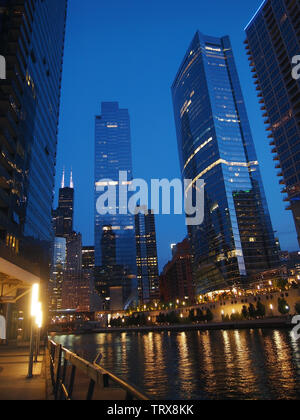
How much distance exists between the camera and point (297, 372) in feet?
65.9

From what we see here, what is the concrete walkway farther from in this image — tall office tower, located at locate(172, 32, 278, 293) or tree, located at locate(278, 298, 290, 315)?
tall office tower, located at locate(172, 32, 278, 293)

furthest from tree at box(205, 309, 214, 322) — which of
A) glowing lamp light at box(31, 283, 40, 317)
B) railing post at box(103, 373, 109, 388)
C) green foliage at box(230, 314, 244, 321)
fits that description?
railing post at box(103, 373, 109, 388)

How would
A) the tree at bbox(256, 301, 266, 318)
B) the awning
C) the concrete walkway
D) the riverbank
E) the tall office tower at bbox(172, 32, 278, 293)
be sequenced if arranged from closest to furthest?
the concrete walkway → the awning → the riverbank → the tree at bbox(256, 301, 266, 318) → the tall office tower at bbox(172, 32, 278, 293)

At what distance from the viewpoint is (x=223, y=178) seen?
15400cm

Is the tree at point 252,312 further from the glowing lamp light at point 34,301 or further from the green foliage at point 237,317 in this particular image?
the glowing lamp light at point 34,301

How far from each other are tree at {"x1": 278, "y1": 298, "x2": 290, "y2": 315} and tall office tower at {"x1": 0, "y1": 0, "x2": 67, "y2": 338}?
2255 inches

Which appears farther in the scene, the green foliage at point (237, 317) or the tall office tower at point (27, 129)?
the green foliage at point (237, 317)

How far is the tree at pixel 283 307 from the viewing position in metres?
73.0

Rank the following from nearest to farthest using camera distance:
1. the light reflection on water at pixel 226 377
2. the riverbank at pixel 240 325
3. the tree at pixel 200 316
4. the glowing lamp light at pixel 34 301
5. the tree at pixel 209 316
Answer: the light reflection on water at pixel 226 377 → the glowing lamp light at pixel 34 301 → the riverbank at pixel 240 325 → the tree at pixel 209 316 → the tree at pixel 200 316

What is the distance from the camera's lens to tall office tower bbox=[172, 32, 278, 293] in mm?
145250

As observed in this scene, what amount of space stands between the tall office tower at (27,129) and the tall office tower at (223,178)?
293ft

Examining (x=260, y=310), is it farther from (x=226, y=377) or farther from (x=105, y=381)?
(x=105, y=381)

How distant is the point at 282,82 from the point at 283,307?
3561 inches

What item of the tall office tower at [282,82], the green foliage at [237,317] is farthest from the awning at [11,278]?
the tall office tower at [282,82]
